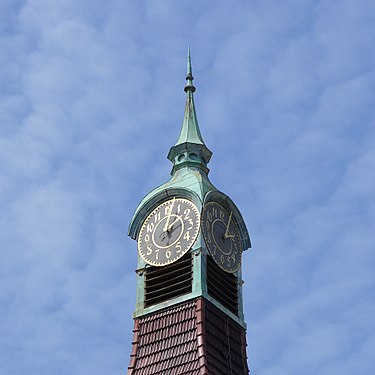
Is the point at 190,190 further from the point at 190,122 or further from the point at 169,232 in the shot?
the point at 190,122

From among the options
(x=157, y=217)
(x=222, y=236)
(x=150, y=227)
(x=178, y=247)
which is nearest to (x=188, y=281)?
(x=178, y=247)

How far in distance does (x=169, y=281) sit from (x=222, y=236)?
151 inches

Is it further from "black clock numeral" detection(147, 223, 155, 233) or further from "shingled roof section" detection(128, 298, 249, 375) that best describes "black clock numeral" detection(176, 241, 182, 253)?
"shingled roof section" detection(128, 298, 249, 375)

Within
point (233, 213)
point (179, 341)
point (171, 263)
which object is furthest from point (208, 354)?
point (233, 213)

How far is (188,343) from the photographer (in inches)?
2164

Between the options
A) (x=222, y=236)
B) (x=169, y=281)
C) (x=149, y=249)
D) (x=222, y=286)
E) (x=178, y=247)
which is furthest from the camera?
(x=222, y=236)

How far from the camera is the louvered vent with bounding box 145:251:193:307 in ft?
186

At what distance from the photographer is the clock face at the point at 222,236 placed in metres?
57.9

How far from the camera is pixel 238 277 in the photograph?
194 ft

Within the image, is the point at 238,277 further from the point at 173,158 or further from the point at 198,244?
the point at 173,158

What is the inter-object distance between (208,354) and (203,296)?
290 cm

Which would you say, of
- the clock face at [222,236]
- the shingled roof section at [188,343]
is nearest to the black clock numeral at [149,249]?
the clock face at [222,236]

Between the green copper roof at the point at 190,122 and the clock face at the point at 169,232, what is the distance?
565 cm

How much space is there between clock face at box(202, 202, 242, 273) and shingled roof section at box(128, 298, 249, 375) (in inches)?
118
